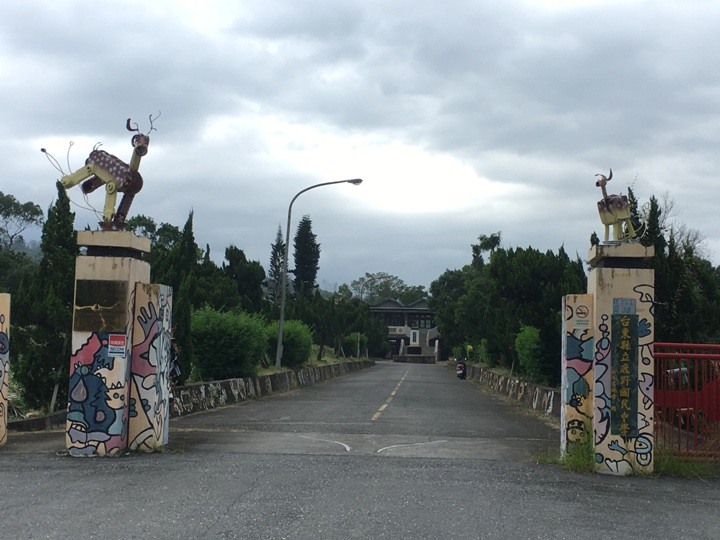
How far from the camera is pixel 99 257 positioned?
455 inches

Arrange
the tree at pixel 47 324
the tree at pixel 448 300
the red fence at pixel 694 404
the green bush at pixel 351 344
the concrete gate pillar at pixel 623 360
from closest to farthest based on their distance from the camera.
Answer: the concrete gate pillar at pixel 623 360 < the red fence at pixel 694 404 < the tree at pixel 47 324 < the green bush at pixel 351 344 < the tree at pixel 448 300

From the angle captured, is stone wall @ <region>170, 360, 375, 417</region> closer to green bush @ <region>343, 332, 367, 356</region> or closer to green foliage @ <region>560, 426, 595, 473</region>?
green foliage @ <region>560, 426, 595, 473</region>

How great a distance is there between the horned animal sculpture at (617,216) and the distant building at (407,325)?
100106 mm

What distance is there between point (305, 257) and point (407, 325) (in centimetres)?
3791

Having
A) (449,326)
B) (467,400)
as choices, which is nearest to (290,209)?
(467,400)

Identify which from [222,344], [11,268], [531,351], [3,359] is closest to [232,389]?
[222,344]

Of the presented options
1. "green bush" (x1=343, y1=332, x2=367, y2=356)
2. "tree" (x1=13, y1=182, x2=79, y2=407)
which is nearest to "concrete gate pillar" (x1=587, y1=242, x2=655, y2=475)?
"tree" (x1=13, y1=182, x2=79, y2=407)

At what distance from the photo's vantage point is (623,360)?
10711mm

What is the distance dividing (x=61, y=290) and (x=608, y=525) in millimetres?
12096

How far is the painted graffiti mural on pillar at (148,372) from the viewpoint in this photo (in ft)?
38.0

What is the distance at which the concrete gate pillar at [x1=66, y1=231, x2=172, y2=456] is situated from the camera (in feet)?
36.9

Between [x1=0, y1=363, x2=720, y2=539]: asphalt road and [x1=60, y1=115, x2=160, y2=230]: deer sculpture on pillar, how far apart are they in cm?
362

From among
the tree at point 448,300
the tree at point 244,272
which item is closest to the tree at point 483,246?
the tree at point 448,300

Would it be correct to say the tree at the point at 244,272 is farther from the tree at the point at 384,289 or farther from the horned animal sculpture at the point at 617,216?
the tree at the point at 384,289
